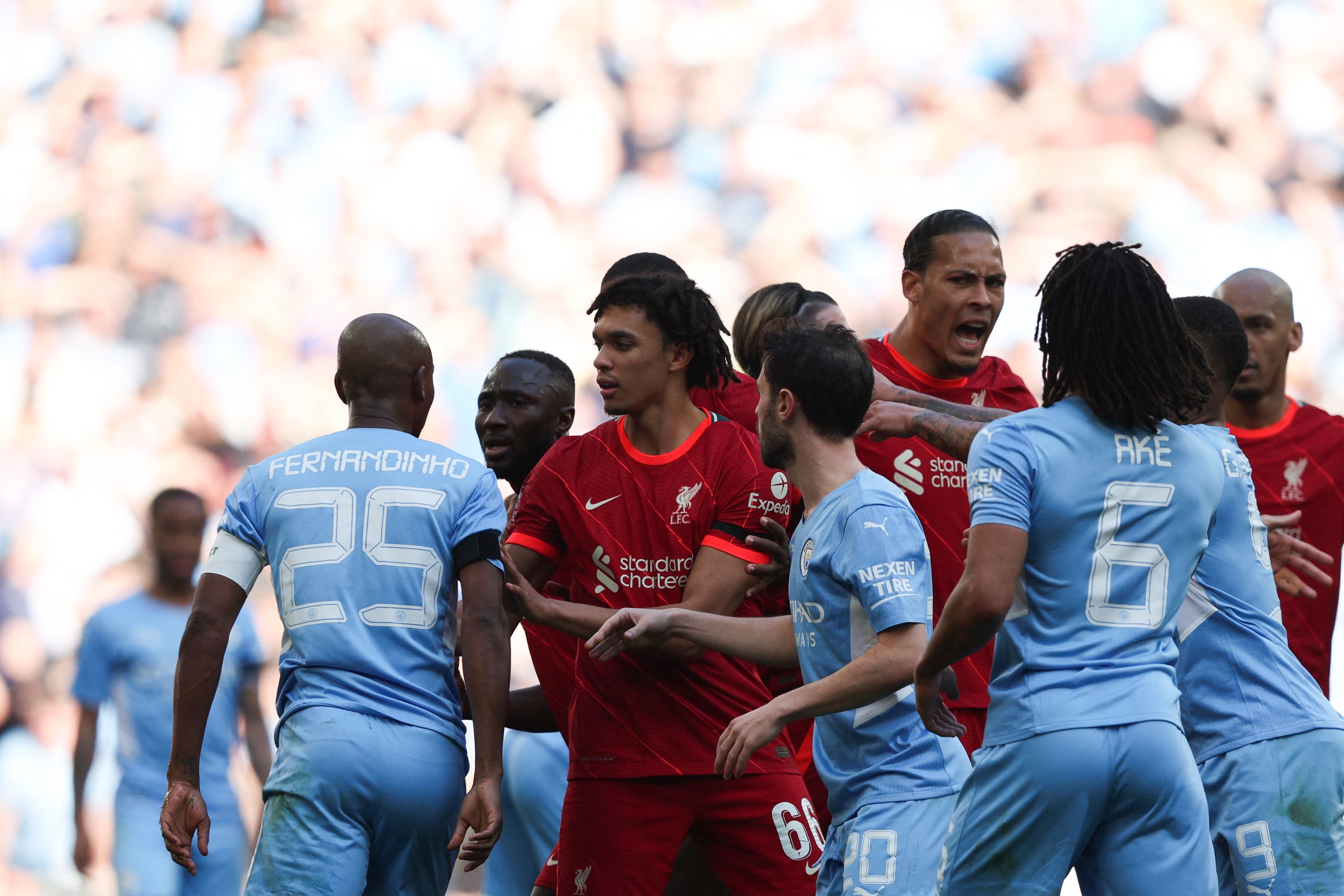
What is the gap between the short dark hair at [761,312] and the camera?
15.1ft

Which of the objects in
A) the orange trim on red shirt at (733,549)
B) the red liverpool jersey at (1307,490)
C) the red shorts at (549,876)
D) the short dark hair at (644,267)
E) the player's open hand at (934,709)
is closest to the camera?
the player's open hand at (934,709)

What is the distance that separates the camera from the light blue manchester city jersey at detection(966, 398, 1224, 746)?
2420mm

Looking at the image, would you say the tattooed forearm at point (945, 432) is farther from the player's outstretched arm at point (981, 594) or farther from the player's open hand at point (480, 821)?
the player's open hand at point (480, 821)

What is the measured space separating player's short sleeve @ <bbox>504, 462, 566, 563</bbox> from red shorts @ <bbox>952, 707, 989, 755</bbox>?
109 cm

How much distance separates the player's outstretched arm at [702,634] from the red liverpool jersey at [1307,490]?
181 centimetres

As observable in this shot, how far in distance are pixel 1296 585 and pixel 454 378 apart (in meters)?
4.96

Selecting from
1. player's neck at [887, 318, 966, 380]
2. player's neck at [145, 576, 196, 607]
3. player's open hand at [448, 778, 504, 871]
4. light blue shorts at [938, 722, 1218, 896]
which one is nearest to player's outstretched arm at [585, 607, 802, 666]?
player's open hand at [448, 778, 504, 871]

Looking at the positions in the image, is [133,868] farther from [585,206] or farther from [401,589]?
[585,206]

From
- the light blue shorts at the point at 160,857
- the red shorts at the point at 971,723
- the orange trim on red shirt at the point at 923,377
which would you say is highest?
the orange trim on red shirt at the point at 923,377

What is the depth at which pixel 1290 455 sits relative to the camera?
4223 mm

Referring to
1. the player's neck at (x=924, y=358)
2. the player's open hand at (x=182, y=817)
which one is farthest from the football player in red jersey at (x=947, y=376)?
the player's open hand at (x=182, y=817)

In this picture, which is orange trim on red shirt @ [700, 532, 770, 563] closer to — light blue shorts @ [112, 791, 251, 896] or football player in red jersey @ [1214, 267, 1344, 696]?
football player in red jersey @ [1214, 267, 1344, 696]

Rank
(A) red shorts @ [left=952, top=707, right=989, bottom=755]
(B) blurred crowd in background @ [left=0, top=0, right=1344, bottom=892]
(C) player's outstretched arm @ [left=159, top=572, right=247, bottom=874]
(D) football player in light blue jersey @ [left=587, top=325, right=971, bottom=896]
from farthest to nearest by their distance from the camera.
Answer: (B) blurred crowd in background @ [left=0, top=0, right=1344, bottom=892] < (A) red shorts @ [left=952, top=707, right=989, bottom=755] < (C) player's outstretched arm @ [left=159, top=572, right=247, bottom=874] < (D) football player in light blue jersey @ [left=587, top=325, right=971, bottom=896]

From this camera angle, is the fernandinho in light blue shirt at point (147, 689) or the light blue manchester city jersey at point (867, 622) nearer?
the light blue manchester city jersey at point (867, 622)
